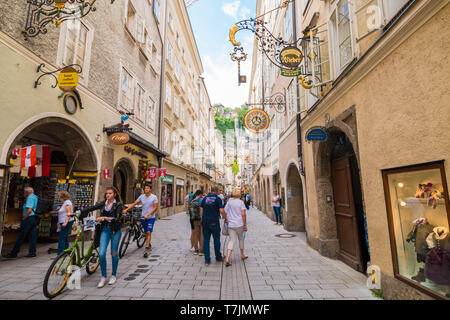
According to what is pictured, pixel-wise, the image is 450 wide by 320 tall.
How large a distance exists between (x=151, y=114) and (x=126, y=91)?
132 inches

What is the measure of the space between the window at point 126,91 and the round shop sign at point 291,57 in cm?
786

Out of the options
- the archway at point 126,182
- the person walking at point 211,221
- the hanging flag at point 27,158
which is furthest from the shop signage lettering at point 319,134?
the archway at point 126,182

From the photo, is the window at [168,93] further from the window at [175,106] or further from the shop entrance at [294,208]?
the shop entrance at [294,208]

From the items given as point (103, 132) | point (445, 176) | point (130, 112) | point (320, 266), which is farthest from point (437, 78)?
point (130, 112)

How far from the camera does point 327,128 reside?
6.24 m

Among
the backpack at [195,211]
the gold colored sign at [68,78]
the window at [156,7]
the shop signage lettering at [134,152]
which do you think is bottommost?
the backpack at [195,211]

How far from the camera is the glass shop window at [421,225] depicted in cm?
287

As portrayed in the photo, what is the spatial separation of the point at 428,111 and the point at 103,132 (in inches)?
396

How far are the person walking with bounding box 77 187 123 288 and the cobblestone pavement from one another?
1.19ft

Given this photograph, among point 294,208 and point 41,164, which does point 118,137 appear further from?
point 294,208

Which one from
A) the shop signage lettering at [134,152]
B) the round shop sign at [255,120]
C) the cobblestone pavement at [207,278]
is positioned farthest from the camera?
the shop signage lettering at [134,152]

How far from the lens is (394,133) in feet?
11.8

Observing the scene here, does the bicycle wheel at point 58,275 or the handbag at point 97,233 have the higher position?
the handbag at point 97,233

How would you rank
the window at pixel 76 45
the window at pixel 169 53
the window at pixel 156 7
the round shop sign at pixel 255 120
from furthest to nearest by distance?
1. the window at pixel 169 53
2. the window at pixel 156 7
3. the round shop sign at pixel 255 120
4. the window at pixel 76 45
